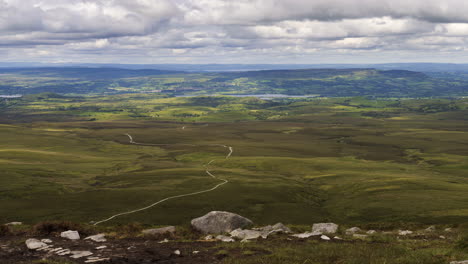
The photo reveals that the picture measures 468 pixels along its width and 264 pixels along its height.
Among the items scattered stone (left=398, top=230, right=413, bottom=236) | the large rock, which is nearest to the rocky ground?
the large rock

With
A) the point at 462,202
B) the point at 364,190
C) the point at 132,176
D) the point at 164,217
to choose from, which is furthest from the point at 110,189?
the point at 462,202

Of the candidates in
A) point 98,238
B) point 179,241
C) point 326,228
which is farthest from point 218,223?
point 98,238

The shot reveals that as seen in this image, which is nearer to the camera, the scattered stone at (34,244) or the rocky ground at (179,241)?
the rocky ground at (179,241)

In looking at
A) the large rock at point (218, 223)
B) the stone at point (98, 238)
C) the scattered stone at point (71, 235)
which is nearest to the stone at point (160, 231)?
the large rock at point (218, 223)

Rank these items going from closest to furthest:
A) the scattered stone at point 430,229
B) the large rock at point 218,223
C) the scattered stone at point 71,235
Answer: the scattered stone at point 71,235, the large rock at point 218,223, the scattered stone at point 430,229

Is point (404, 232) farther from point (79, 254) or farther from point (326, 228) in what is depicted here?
point (79, 254)

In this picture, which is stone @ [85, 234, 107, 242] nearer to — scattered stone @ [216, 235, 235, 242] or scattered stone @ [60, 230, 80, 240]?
scattered stone @ [60, 230, 80, 240]

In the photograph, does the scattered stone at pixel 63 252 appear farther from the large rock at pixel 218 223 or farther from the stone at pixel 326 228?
the stone at pixel 326 228

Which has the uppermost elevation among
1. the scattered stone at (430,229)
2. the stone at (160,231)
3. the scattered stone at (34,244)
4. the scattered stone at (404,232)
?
the scattered stone at (34,244)

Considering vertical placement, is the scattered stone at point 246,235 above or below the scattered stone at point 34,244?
below
